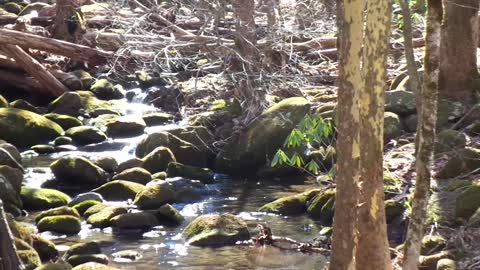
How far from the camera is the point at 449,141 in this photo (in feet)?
39.5

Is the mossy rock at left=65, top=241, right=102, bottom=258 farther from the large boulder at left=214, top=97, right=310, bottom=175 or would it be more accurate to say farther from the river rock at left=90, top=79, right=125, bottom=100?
the river rock at left=90, top=79, right=125, bottom=100

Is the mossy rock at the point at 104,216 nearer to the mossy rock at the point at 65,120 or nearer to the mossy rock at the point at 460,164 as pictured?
the mossy rock at the point at 460,164

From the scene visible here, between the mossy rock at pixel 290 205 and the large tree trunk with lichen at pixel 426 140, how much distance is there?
626cm

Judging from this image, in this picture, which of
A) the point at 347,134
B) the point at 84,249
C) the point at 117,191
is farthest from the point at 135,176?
the point at 347,134

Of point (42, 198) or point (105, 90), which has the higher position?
point (105, 90)

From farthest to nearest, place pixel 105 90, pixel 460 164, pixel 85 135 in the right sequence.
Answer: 1. pixel 105 90
2. pixel 85 135
3. pixel 460 164

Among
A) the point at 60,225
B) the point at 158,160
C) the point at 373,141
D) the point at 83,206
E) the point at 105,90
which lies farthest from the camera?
the point at 105,90

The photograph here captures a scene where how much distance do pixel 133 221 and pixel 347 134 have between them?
245 inches

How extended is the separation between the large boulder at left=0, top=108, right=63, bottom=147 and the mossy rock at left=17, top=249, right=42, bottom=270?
303 inches

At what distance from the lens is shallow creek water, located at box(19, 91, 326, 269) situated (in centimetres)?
1041

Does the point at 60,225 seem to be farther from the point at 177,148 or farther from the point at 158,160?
the point at 177,148

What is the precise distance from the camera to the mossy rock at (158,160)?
15.4 meters

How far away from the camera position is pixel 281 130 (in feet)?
50.8

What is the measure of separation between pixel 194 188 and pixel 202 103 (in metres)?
3.76
